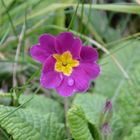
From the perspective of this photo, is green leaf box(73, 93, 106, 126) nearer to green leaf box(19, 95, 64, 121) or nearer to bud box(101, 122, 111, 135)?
green leaf box(19, 95, 64, 121)

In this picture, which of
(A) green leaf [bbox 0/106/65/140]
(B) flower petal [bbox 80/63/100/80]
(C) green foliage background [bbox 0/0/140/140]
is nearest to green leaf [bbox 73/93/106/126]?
(C) green foliage background [bbox 0/0/140/140]

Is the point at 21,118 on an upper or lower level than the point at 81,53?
lower

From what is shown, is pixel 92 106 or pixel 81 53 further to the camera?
pixel 92 106

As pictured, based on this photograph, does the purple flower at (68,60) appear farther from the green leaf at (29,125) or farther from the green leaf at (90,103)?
the green leaf at (90,103)

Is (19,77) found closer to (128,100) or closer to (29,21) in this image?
(29,21)

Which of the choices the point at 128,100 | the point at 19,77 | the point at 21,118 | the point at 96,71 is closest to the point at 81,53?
the point at 96,71

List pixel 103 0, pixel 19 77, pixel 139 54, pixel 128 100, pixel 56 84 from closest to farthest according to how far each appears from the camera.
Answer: pixel 56 84 < pixel 128 100 < pixel 19 77 < pixel 139 54 < pixel 103 0

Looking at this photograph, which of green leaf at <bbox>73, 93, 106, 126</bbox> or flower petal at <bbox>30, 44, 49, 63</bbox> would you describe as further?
green leaf at <bbox>73, 93, 106, 126</bbox>

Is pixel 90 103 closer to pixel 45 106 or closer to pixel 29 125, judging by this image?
pixel 45 106
